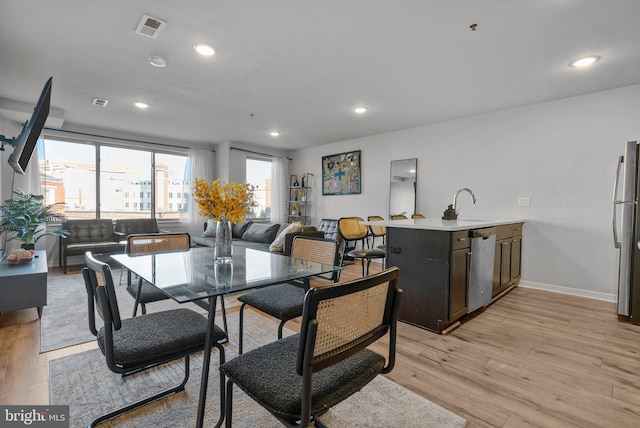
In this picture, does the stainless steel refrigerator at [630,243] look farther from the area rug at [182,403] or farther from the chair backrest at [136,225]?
the chair backrest at [136,225]

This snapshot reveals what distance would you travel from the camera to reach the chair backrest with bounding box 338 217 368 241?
3.83 m

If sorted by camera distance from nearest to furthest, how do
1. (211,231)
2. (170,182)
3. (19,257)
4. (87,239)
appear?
(19,257), (87,239), (211,231), (170,182)

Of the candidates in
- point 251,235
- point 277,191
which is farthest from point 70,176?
point 277,191

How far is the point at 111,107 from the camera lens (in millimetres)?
4148

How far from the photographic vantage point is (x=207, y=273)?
1555 mm

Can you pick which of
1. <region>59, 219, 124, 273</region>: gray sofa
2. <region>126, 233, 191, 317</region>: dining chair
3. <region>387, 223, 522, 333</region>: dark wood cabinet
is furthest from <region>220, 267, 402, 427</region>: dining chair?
<region>59, 219, 124, 273</region>: gray sofa

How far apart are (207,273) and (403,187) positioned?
4.22 meters

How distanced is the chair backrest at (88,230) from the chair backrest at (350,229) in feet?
13.5

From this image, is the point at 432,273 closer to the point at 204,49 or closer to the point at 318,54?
the point at 318,54

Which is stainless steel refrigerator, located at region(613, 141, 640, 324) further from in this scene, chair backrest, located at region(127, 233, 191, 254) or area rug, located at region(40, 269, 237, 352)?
chair backrest, located at region(127, 233, 191, 254)

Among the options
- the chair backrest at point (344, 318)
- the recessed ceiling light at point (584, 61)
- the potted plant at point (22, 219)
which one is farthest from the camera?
the potted plant at point (22, 219)

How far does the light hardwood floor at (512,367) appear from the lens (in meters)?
1.57

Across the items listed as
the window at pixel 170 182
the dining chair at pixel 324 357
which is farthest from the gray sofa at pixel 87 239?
the dining chair at pixel 324 357

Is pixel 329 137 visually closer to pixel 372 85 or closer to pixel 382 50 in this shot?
pixel 372 85
